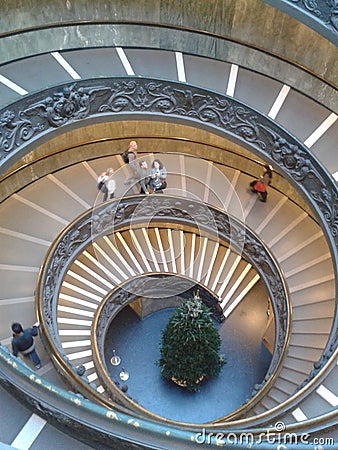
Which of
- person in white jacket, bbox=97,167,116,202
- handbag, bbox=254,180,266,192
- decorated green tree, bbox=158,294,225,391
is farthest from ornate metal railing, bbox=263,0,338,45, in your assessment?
decorated green tree, bbox=158,294,225,391

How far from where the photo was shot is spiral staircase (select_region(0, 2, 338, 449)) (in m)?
9.30

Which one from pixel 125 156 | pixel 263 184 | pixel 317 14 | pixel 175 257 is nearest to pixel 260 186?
pixel 263 184

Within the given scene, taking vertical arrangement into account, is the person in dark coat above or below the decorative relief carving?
below

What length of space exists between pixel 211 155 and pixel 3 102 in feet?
19.9

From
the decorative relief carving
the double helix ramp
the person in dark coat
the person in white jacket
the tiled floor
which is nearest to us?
the person in dark coat

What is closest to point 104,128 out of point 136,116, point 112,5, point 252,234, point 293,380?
point 136,116

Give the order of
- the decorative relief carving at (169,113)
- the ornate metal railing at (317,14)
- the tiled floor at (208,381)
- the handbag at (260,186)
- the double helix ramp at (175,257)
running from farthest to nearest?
the handbag at (260,186) < the tiled floor at (208,381) < the double helix ramp at (175,257) < the ornate metal railing at (317,14) < the decorative relief carving at (169,113)

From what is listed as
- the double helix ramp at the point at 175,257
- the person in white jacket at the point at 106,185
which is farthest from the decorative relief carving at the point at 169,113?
the double helix ramp at the point at 175,257

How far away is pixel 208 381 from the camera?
11.8m

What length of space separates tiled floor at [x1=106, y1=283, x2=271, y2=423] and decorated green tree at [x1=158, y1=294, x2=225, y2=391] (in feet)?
1.30

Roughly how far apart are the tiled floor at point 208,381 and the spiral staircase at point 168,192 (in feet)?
2.30

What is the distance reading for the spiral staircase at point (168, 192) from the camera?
9297 millimetres

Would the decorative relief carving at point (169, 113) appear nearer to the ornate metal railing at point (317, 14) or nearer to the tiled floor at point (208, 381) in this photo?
the ornate metal railing at point (317, 14)

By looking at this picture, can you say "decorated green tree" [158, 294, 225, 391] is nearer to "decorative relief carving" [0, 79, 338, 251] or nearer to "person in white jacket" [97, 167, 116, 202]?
"person in white jacket" [97, 167, 116, 202]
